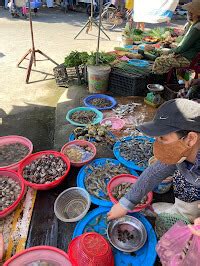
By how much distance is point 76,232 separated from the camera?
7.71 ft

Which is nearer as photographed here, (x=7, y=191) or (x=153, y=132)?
(x=153, y=132)

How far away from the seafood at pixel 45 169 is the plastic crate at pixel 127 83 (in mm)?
2587

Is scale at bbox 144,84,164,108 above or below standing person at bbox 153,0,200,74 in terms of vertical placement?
Result: below

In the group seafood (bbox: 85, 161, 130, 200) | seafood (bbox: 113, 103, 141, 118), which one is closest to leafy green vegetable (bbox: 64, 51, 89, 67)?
seafood (bbox: 113, 103, 141, 118)

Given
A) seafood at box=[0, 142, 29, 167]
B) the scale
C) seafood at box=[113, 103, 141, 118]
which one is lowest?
seafood at box=[0, 142, 29, 167]

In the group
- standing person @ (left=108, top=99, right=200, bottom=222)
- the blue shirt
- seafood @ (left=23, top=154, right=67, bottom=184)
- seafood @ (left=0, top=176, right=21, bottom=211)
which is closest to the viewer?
standing person @ (left=108, top=99, right=200, bottom=222)

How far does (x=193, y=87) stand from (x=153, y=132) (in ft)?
9.96

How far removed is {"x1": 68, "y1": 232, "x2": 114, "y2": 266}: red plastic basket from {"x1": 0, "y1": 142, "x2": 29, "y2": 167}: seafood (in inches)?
65.9

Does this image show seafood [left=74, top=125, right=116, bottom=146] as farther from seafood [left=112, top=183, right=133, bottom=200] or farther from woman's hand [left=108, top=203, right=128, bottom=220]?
woman's hand [left=108, top=203, right=128, bottom=220]

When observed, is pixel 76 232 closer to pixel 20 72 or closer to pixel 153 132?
pixel 153 132

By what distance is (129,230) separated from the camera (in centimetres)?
237

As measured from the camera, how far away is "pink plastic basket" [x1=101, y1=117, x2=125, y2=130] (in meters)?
4.04

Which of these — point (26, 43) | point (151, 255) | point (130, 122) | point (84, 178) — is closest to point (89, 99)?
point (130, 122)

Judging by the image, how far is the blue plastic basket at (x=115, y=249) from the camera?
2.13m
